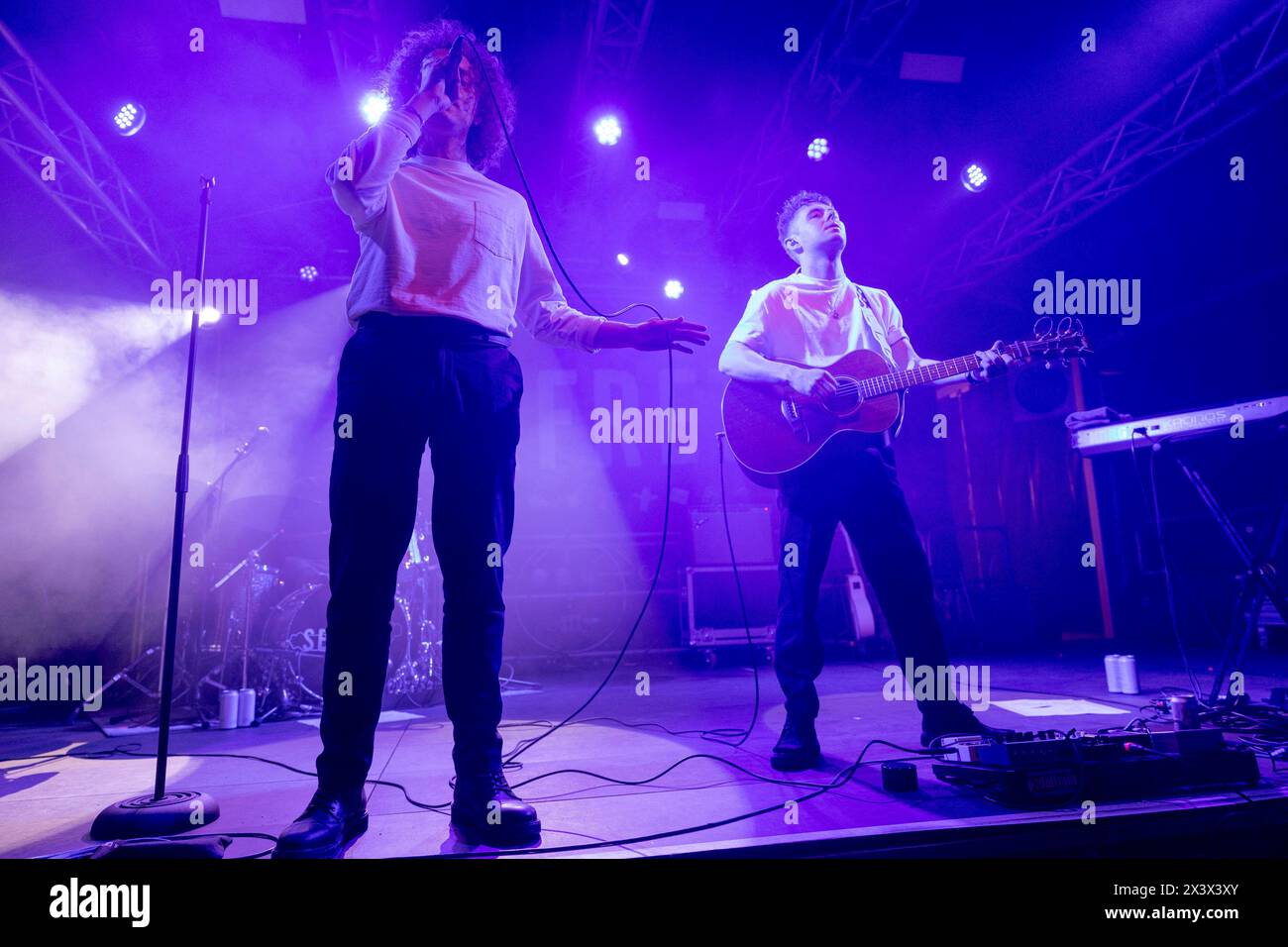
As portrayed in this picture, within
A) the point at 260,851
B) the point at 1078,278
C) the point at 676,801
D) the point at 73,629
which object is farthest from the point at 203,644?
the point at 1078,278

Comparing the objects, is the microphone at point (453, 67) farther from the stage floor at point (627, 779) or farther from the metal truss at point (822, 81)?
the metal truss at point (822, 81)

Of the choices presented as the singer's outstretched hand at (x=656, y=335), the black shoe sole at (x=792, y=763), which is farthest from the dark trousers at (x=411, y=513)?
the black shoe sole at (x=792, y=763)

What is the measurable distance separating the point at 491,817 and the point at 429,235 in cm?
162

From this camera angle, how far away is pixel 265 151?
7.06m

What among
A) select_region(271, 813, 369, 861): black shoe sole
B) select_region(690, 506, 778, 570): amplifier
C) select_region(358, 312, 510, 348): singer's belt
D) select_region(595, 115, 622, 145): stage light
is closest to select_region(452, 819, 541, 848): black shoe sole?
select_region(271, 813, 369, 861): black shoe sole

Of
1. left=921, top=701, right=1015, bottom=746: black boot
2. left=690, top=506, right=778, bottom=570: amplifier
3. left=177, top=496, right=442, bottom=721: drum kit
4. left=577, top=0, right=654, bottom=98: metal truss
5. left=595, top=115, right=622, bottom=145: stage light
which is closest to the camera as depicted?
left=921, top=701, right=1015, bottom=746: black boot

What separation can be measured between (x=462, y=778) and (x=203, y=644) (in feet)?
13.7

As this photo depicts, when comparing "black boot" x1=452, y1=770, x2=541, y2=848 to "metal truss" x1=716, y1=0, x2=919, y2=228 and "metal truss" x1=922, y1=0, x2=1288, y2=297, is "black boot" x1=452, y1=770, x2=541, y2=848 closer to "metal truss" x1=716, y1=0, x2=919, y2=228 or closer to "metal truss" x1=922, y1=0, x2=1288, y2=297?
"metal truss" x1=716, y1=0, x2=919, y2=228

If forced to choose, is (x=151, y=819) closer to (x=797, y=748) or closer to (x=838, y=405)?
(x=797, y=748)

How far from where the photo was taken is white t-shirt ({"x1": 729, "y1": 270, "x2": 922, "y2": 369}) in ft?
10.2

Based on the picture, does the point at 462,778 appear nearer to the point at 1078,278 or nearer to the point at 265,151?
the point at 265,151

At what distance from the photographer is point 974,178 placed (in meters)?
7.65

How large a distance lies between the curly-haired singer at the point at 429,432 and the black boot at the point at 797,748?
3.63 feet

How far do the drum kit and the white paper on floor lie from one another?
3.88 m
